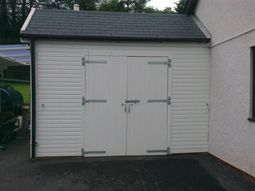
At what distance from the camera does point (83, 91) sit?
9.29m

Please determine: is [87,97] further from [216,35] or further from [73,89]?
[216,35]

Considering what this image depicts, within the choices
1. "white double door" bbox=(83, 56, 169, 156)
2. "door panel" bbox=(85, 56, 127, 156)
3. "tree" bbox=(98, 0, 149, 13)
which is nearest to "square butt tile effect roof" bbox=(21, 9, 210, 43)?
"white double door" bbox=(83, 56, 169, 156)

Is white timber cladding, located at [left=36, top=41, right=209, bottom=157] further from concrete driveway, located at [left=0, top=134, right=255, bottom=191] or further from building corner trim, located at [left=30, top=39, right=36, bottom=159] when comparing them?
concrete driveway, located at [left=0, top=134, right=255, bottom=191]

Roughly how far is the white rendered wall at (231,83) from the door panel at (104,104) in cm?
224

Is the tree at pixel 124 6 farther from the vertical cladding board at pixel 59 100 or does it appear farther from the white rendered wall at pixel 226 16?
the vertical cladding board at pixel 59 100

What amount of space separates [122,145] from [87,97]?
4.83ft

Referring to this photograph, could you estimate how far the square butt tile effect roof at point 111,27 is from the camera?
9.21m

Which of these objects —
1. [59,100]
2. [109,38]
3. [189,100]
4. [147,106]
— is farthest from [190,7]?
[59,100]

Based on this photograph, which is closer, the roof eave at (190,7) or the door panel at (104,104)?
the door panel at (104,104)

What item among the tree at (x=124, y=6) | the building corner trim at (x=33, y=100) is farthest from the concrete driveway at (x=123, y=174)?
the tree at (x=124, y=6)

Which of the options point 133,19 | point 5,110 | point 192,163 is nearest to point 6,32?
point 5,110

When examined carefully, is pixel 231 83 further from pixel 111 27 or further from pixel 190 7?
pixel 190 7

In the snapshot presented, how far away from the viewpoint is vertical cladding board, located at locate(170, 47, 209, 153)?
379 inches

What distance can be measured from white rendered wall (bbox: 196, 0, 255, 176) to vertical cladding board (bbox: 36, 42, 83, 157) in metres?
3.30
